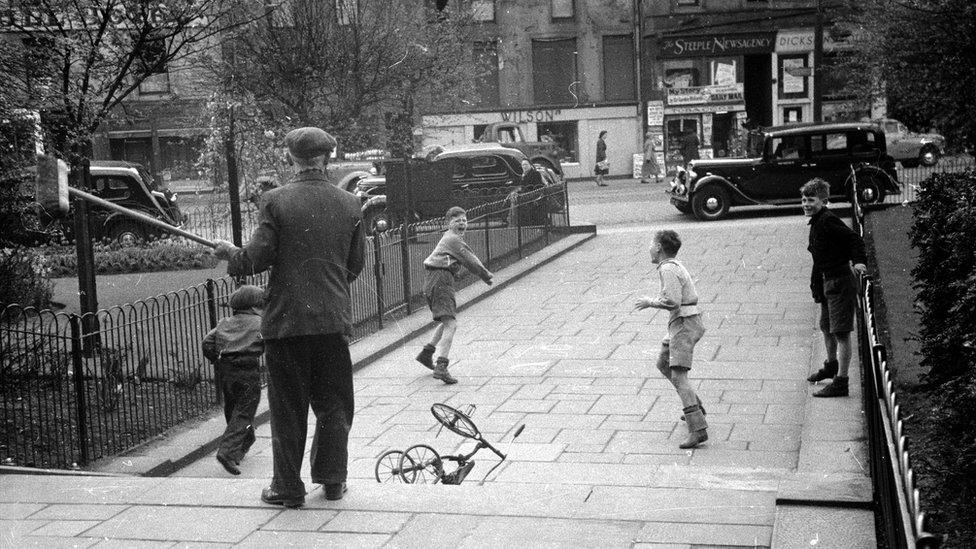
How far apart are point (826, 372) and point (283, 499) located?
5.08 m

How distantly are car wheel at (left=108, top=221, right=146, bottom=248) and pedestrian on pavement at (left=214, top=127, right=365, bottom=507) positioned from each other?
16.0 m

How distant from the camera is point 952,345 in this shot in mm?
6172

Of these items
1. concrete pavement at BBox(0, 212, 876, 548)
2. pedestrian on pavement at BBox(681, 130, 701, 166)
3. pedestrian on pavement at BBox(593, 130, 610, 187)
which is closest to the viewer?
concrete pavement at BBox(0, 212, 876, 548)

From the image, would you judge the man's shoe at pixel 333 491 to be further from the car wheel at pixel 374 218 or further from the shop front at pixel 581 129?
the shop front at pixel 581 129

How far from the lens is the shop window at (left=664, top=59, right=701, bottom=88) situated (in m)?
41.9

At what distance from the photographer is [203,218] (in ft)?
72.6

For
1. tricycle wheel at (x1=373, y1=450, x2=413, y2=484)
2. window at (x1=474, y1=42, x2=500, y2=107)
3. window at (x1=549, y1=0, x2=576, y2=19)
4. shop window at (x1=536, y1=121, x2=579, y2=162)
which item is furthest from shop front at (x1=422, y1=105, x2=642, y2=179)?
tricycle wheel at (x1=373, y1=450, x2=413, y2=484)

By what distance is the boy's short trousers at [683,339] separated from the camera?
7.92 meters

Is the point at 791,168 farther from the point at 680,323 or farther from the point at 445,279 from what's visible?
the point at 680,323

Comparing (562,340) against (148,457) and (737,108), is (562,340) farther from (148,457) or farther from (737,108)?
(737,108)

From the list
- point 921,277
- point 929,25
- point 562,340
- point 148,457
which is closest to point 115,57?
point 148,457

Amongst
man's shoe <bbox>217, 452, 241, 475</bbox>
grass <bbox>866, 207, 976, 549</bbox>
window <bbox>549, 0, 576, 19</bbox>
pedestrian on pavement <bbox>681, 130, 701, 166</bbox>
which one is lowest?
man's shoe <bbox>217, 452, 241, 475</bbox>

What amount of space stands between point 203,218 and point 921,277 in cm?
1605

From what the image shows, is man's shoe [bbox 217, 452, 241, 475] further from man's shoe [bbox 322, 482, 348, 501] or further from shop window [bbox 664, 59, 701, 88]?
shop window [bbox 664, 59, 701, 88]
